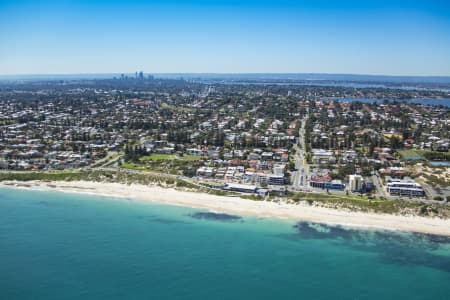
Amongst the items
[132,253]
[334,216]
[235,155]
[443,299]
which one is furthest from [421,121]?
[132,253]

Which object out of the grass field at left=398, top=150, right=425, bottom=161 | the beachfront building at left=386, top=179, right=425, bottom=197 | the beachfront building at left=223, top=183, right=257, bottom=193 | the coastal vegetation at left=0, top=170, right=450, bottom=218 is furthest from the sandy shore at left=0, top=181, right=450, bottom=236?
the grass field at left=398, top=150, right=425, bottom=161

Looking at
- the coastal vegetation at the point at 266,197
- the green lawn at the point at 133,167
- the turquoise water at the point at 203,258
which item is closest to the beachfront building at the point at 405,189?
the coastal vegetation at the point at 266,197

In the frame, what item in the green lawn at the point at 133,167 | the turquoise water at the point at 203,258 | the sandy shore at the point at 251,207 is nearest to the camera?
the turquoise water at the point at 203,258

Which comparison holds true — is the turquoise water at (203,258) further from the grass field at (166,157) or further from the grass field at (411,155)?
the grass field at (411,155)

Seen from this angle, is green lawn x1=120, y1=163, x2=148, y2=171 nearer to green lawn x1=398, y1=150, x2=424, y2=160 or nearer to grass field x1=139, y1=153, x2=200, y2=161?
grass field x1=139, y1=153, x2=200, y2=161

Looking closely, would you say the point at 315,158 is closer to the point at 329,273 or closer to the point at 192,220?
the point at 192,220
